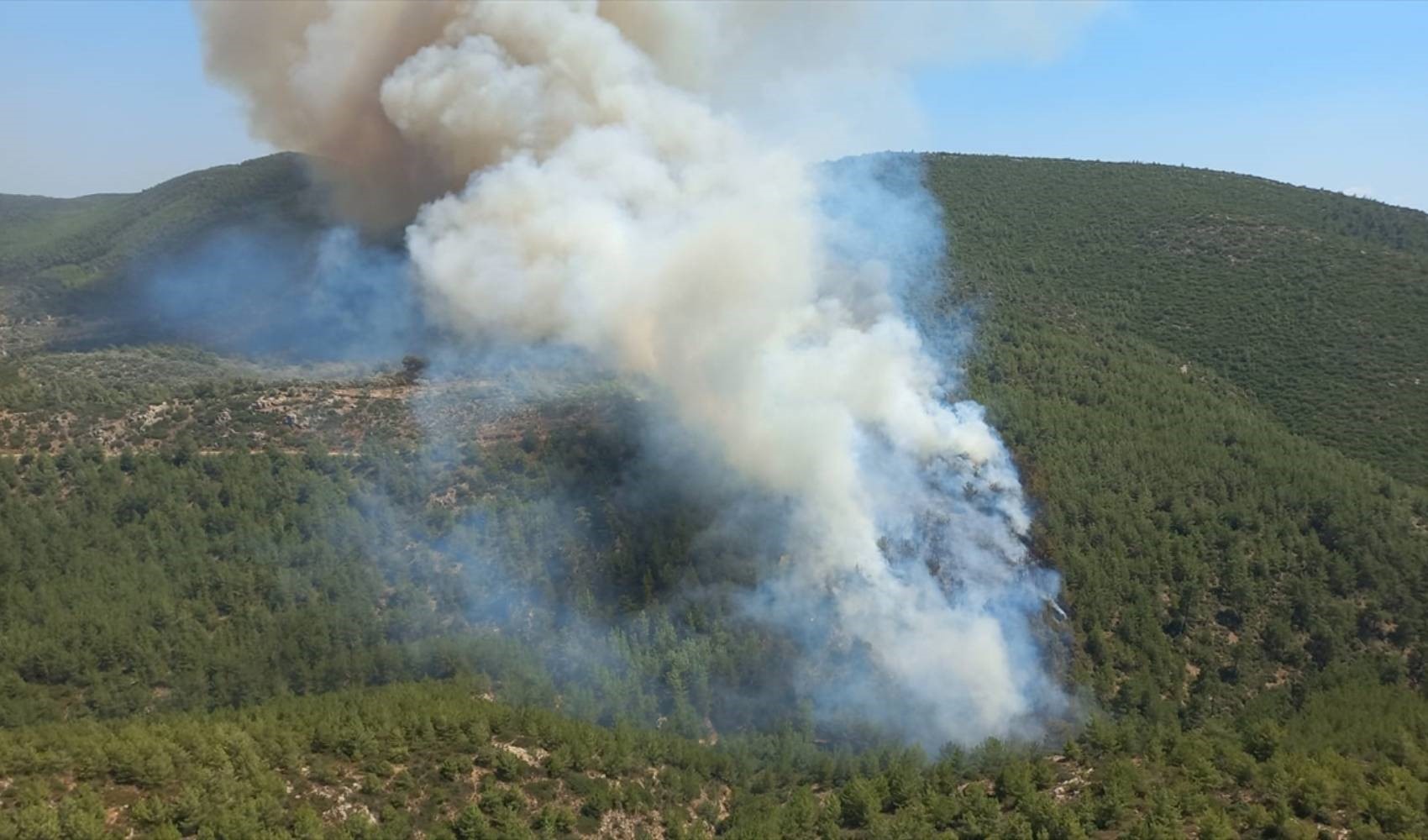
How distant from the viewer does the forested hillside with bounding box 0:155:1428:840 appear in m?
22.2

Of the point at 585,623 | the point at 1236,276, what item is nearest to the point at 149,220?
the point at 585,623

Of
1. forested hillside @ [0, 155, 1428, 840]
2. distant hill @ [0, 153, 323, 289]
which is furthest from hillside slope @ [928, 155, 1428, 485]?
distant hill @ [0, 153, 323, 289]

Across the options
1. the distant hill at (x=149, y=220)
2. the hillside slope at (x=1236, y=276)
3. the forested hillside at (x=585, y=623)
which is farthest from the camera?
the distant hill at (x=149, y=220)

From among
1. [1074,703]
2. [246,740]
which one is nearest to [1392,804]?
[1074,703]

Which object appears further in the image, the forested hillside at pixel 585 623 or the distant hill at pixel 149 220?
the distant hill at pixel 149 220

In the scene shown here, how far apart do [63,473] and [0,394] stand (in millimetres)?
7349

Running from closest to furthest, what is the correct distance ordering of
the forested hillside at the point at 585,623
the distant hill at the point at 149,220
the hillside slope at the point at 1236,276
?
the forested hillside at the point at 585,623 < the hillside slope at the point at 1236,276 < the distant hill at the point at 149,220

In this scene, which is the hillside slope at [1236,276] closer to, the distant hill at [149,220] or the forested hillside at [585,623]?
the forested hillside at [585,623]

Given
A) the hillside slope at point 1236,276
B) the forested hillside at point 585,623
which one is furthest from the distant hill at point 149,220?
the hillside slope at point 1236,276

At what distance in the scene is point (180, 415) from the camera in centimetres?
4044

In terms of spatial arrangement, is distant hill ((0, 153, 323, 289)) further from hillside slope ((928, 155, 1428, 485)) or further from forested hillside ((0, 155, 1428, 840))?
hillside slope ((928, 155, 1428, 485))

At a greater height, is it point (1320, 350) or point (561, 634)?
point (1320, 350)

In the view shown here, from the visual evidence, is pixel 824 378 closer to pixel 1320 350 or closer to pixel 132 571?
pixel 132 571

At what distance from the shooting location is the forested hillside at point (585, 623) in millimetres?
22234
